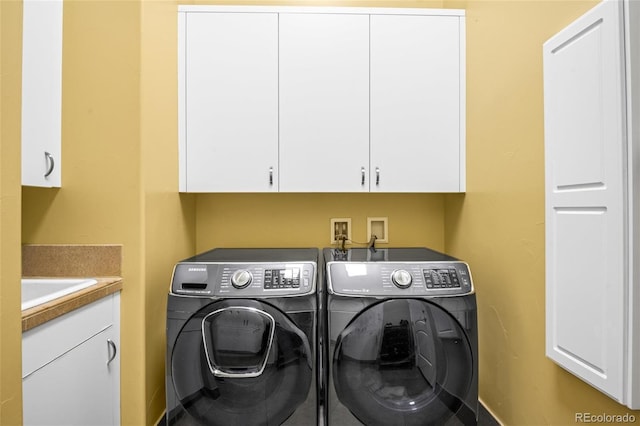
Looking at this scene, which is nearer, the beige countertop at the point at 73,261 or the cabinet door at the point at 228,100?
the beige countertop at the point at 73,261

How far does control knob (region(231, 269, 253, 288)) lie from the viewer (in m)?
1.36

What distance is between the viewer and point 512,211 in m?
1.43

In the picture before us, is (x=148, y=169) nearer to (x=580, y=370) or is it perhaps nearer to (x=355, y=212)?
(x=355, y=212)

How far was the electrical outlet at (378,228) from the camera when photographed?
2.12m

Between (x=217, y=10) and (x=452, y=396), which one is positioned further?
(x=217, y=10)

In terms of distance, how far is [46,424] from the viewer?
1062 millimetres

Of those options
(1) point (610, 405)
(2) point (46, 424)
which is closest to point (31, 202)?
(2) point (46, 424)

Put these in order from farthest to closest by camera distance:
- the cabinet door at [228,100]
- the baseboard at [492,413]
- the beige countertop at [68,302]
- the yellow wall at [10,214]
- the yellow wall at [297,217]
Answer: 1. the yellow wall at [297,217]
2. the cabinet door at [228,100]
3. the baseboard at [492,413]
4. the beige countertop at [68,302]
5. the yellow wall at [10,214]

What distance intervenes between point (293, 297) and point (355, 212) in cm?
89

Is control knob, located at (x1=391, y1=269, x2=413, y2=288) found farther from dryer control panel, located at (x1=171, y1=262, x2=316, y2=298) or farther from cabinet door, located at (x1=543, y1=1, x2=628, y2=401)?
cabinet door, located at (x1=543, y1=1, x2=628, y2=401)

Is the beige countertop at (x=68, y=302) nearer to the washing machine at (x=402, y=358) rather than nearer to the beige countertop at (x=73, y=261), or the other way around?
the beige countertop at (x=73, y=261)

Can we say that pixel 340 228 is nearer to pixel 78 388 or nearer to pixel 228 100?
pixel 228 100
